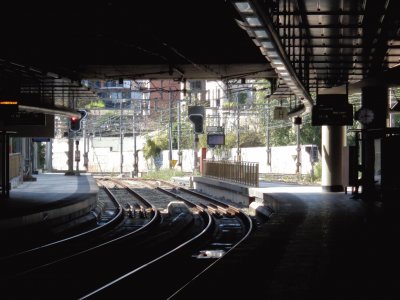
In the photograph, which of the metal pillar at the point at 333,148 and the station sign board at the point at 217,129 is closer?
the metal pillar at the point at 333,148

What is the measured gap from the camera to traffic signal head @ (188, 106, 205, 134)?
4675cm

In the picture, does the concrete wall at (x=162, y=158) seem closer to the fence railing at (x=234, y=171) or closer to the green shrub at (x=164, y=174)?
the green shrub at (x=164, y=174)

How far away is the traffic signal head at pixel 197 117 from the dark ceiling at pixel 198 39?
17.9 metres

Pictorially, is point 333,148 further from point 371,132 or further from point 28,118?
point 28,118

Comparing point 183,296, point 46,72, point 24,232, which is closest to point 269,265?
point 183,296

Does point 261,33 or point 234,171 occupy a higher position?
point 261,33

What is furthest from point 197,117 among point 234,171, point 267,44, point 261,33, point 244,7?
point 244,7

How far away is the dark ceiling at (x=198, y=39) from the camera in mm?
13633

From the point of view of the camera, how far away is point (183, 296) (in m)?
8.58

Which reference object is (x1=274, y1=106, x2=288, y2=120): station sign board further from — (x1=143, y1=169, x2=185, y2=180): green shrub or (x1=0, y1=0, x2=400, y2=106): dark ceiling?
(x1=143, y1=169, x2=185, y2=180): green shrub

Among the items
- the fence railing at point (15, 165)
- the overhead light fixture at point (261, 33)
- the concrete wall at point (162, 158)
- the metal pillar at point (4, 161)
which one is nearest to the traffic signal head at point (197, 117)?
the concrete wall at point (162, 158)

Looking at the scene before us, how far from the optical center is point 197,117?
46.8 m

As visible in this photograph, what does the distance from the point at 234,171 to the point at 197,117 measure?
1017cm

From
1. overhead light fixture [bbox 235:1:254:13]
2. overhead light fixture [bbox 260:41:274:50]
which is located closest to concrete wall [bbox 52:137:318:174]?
overhead light fixture [bbox 260:41:274:50]
